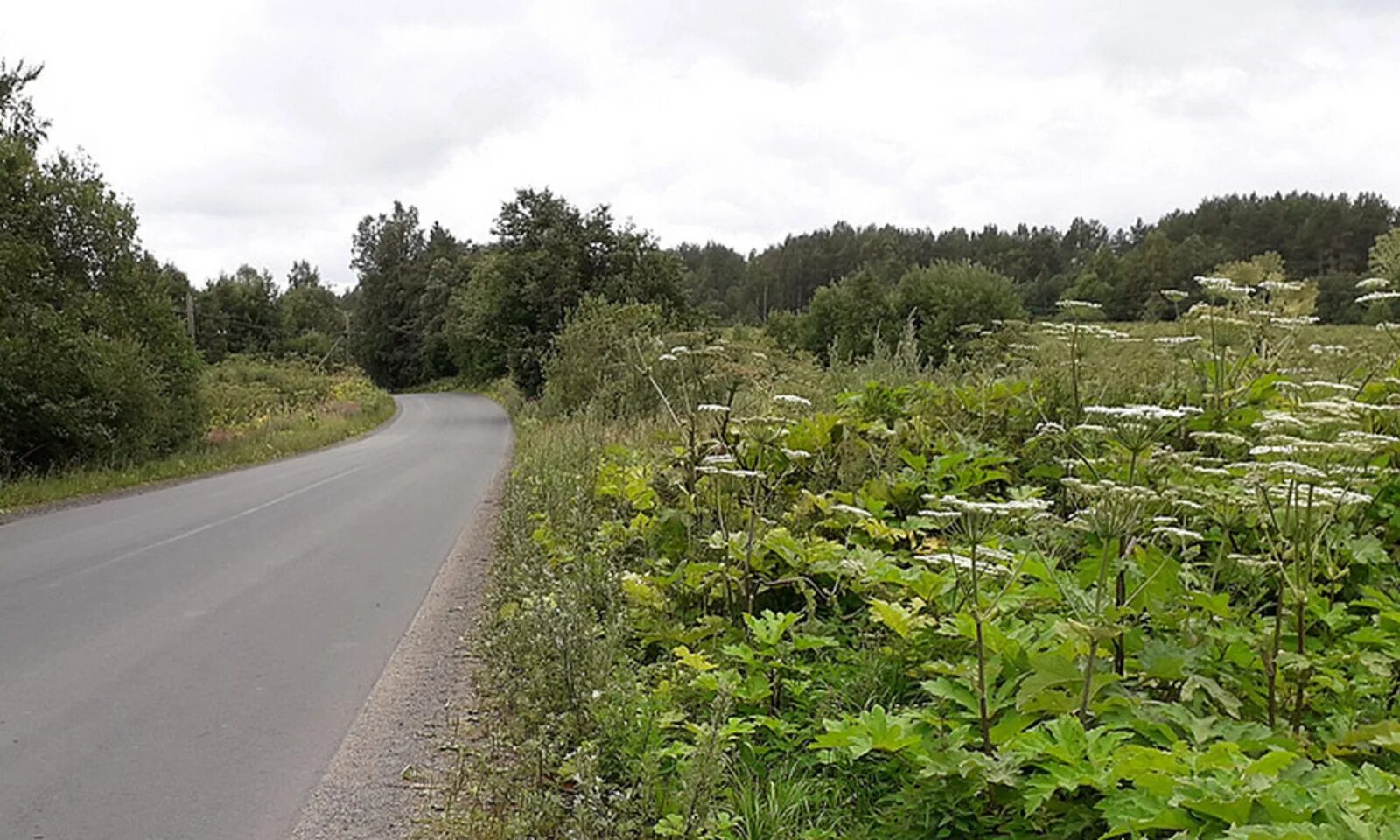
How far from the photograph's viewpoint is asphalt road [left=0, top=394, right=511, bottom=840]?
4.61m

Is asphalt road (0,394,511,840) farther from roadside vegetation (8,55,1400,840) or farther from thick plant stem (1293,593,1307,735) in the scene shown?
thick plant stem (1293,593,1307,735)

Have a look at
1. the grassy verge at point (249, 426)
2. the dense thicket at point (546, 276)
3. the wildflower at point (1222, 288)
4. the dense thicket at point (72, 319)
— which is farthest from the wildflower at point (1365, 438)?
the dense thicket at point (546, 276)

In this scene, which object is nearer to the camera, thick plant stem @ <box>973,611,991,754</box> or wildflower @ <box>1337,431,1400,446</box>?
thick plant stem @ <box>973,611,991,754</box>

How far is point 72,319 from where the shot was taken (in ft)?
60.3

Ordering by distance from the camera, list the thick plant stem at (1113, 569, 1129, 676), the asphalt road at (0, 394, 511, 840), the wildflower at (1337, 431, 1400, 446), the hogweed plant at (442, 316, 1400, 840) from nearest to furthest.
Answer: the hogweed plant at (442, 316, 1400, 840) → the thick plant stem at (1113, 569, 1129, 676) → the wildflower at (1337, 431, 1400, 446) → the asphalt road at (0, 394, 511, 840)

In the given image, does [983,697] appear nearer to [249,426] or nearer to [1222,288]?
[1222,288]

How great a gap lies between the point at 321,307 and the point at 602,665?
10287 cm

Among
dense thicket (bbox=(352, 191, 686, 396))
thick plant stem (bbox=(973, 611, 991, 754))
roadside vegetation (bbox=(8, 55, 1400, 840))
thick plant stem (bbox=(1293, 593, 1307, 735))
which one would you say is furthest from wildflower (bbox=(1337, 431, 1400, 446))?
dense thicket (bbox=(352, 191, 686, 396))

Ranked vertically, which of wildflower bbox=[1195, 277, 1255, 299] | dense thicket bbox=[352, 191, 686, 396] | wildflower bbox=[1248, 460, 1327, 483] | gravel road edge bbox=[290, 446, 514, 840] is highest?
dense thicket bbox=[352, 191, 686, 396]

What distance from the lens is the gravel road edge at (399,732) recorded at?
169 inches

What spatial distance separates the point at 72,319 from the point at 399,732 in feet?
57.3

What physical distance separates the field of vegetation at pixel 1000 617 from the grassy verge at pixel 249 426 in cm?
1369

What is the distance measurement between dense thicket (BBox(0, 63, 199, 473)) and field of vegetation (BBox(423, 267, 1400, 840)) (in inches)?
590

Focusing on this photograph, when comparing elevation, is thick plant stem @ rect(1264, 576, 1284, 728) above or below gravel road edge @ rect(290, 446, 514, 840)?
above
